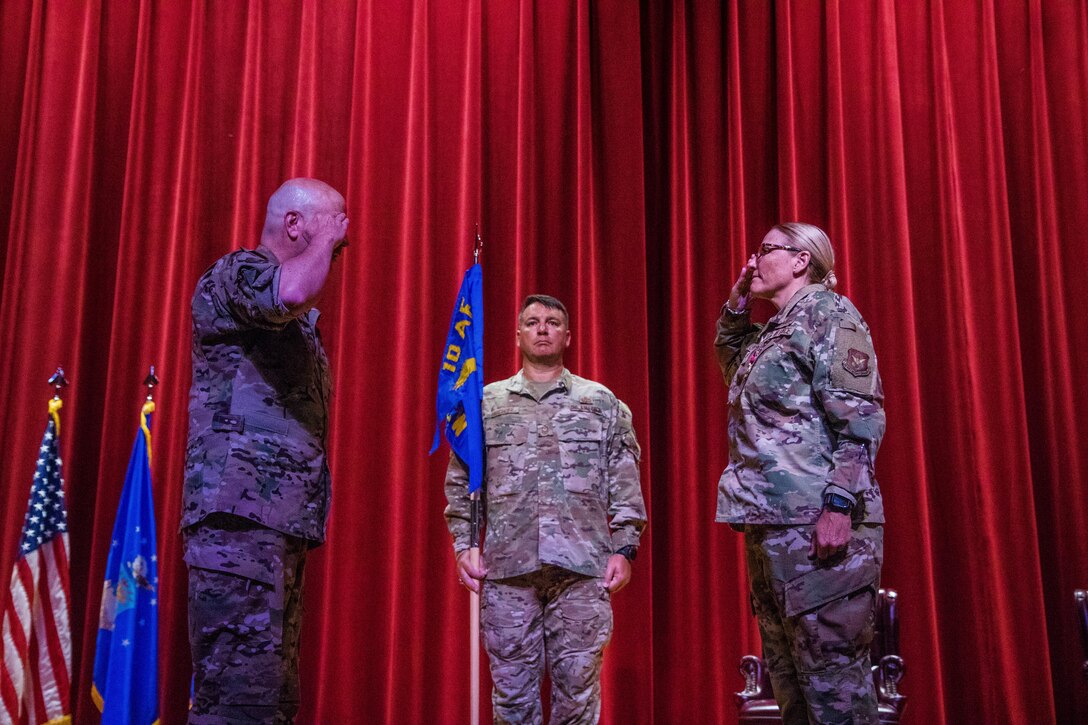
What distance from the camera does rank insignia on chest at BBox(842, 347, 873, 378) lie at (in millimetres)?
2172

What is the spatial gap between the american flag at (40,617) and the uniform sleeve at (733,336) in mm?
2600

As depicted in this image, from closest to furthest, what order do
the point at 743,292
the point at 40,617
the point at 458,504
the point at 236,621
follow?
the point at 236,621, the point at 743,292, the point at 458,504, the point at 40,617

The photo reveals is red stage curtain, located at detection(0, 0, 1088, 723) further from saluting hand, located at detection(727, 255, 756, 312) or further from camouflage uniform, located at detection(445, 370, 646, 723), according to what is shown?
saluting hand, located at detection(727, 255, 756, 312)

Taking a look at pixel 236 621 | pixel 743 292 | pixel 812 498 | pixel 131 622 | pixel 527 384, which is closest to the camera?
pixel 236 621

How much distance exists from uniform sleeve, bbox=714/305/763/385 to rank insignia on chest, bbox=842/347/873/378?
21.5 inches

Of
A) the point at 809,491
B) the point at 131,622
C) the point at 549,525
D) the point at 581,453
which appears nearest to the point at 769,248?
the point at 809,491

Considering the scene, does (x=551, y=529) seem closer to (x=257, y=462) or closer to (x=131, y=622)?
(x=257, y=462)

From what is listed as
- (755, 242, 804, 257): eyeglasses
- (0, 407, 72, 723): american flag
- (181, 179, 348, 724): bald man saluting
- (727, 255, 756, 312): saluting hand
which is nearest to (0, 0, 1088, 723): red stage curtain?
(0, 407, 72, 723): american flag

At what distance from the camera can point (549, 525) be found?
2943mm

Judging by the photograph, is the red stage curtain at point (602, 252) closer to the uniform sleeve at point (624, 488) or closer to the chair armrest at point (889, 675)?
the chair armrest at point (889, 675)

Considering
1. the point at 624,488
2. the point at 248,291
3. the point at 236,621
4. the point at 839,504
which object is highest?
the point at 248,291

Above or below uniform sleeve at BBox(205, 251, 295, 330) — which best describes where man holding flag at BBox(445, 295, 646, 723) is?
below

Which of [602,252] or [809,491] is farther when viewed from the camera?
[602,252]

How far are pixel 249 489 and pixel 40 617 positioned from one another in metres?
2.18
